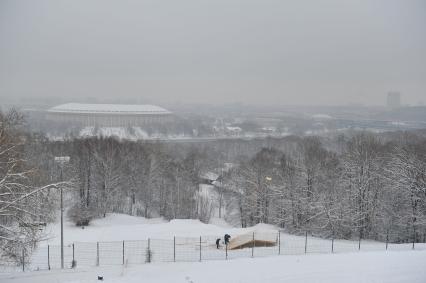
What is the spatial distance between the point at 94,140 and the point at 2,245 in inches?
1453

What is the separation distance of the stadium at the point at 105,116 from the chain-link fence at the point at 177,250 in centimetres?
13652

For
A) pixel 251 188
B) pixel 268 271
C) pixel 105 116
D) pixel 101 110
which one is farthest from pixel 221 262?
pixel 101 110

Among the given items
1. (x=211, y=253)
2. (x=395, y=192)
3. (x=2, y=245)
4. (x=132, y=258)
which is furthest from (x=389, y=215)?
(x=2, y=245)

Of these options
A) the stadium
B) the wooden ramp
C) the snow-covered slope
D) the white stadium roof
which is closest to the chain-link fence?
the wooden ramp

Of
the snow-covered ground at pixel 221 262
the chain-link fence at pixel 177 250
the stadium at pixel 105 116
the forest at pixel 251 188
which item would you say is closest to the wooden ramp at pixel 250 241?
the chain-link fence at pixel 177 250

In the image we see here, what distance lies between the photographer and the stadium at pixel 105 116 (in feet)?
541

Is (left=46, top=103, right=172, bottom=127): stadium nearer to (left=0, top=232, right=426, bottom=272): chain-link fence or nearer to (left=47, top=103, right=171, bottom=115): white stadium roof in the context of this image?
(left=47, top=103, right=171, bottom=115): white stadium roof

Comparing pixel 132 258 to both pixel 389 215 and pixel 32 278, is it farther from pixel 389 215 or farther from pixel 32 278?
pixel 389 215

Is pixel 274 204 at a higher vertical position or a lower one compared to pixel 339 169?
lower

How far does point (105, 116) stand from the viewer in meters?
171

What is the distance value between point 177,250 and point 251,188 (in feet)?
62.9

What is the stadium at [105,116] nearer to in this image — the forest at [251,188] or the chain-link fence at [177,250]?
the forest at [251,188]

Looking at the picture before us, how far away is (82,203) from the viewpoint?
40062 mm

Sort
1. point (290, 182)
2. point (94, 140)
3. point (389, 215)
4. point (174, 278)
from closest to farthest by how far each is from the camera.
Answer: point (174, 278) < point (389, 215) < point (290, 182) < point (94, 140)
